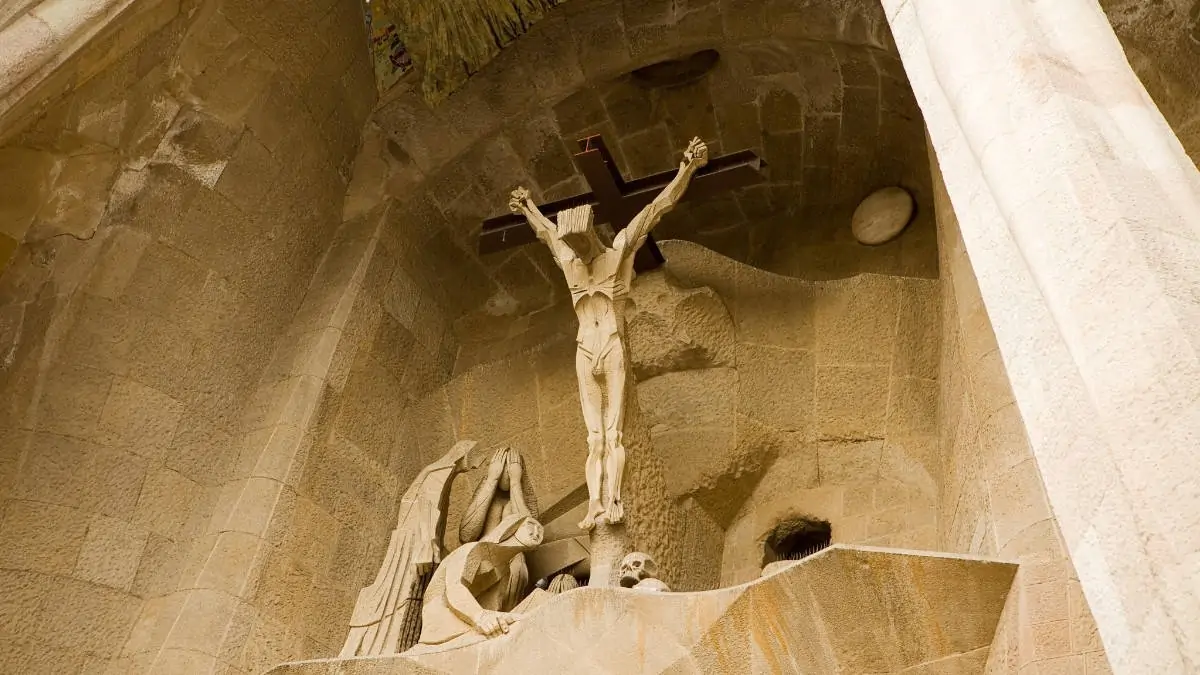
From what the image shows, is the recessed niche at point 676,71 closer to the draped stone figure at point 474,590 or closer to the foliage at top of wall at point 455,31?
the foliage at top of wall at point 455,31

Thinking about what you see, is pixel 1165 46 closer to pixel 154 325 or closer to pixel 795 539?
pixel 795 539

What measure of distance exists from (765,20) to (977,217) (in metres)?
4.69

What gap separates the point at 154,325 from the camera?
6266 mm

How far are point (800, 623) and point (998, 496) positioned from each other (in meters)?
0.74

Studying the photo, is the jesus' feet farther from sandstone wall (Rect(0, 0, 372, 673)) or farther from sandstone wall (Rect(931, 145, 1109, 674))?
sandstone wall (Rect(0, 0, 372, 673))

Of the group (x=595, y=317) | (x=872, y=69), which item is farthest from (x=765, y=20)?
(x=595, y=317)

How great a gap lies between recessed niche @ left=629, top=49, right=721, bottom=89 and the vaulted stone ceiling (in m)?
0.04

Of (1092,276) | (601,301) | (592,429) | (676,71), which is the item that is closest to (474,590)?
(592,429)

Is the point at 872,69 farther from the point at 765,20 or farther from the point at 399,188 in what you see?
the point at 399,188

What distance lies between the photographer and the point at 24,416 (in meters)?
5.76

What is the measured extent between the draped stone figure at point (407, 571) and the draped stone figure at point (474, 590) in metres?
0.12

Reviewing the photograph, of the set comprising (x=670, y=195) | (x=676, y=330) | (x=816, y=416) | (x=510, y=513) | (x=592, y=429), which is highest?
(x=670, y=195)

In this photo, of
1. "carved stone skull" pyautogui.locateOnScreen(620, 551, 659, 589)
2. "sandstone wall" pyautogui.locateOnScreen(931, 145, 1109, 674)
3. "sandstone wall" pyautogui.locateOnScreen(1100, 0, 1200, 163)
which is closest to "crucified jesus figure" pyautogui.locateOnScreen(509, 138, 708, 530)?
"carved stone skull" pyautogui.locateOnScreen(620, 551, 659, 589)

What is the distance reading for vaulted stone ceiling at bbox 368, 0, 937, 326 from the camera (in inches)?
277
